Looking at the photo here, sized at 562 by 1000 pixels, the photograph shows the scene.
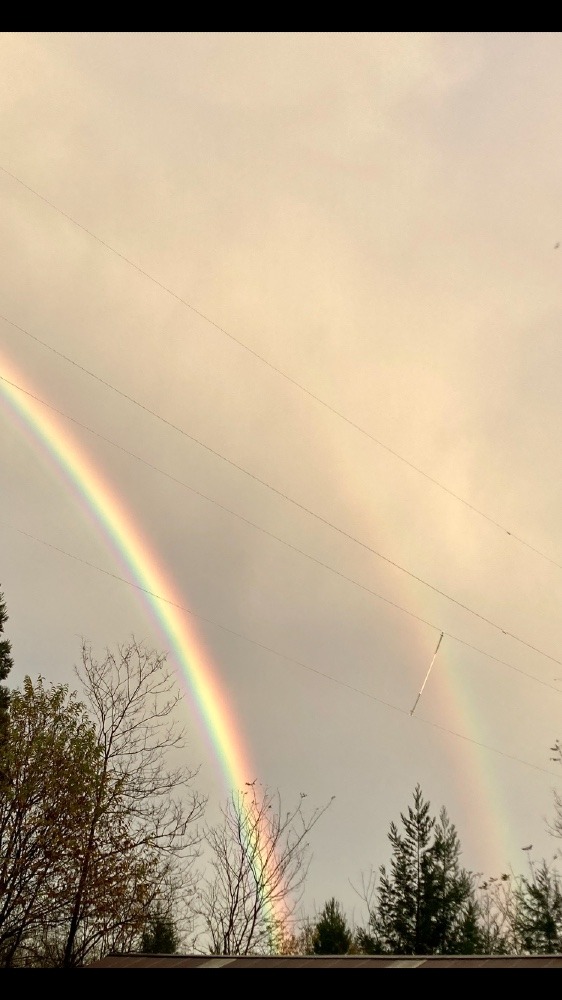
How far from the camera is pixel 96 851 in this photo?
19.2 metres

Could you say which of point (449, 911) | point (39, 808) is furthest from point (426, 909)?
point (39, 808)

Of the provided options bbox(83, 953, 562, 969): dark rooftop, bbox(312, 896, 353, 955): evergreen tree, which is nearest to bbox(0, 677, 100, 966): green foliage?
A: bbox(83, 953, 562, 969): dark rooftop

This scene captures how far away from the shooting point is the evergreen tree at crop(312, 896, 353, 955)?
115 ft

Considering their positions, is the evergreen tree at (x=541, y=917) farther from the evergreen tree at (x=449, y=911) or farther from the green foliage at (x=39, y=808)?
the green foliage at (x=39, y=808)

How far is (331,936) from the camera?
1388 inches

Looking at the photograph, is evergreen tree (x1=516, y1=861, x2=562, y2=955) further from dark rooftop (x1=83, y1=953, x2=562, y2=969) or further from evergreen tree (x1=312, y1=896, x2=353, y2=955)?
dark rooftop (x1=83, y1=953, x2=562, y2=969)

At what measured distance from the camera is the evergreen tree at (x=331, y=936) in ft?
115

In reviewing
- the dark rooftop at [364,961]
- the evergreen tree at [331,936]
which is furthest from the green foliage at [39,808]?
the evergreen tree at [331,936]

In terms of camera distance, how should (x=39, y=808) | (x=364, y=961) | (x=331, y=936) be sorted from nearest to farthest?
1. (x=364, y=961)
2. (x=39, y=808)
3. (x=331, y=936)

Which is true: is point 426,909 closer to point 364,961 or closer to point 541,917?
point 541,917
